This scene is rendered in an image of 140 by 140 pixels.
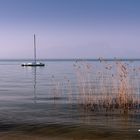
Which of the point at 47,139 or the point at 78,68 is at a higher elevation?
the point at 78,68

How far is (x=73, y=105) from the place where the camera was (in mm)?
22750

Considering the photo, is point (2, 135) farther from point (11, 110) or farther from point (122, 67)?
point (122, 67)

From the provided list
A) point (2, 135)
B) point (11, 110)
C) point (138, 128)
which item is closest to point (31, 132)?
point (2, 135)

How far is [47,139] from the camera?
13.5 meters

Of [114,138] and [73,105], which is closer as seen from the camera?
[114,138]

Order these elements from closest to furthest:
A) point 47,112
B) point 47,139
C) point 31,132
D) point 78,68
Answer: point 47,139 → point 31,132 → point 47,112 → point 78,68

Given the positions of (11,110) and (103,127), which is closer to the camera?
(103,127)

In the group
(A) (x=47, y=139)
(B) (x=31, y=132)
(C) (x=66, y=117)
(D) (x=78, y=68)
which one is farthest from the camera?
(D) (x=78, y=68)

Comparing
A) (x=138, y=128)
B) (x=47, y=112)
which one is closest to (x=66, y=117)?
(x=47, y=112)

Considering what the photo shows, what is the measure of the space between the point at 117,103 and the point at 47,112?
150 inches

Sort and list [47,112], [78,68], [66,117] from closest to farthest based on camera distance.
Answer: [66,117] → [47,112] → [78,68]

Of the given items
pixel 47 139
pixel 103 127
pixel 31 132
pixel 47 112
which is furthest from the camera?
pixel 47 112

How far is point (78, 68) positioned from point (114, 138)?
940cm

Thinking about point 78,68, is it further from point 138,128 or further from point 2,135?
point 2,135
